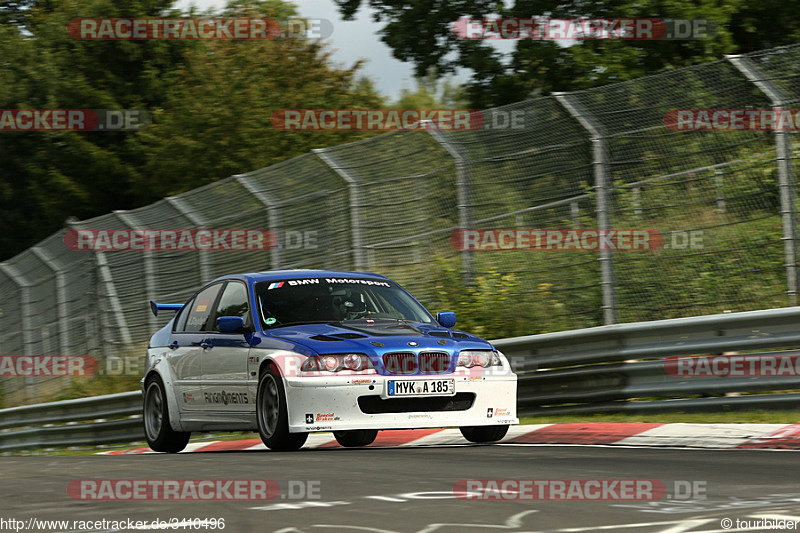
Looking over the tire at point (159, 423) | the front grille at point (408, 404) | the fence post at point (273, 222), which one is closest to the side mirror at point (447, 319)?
the front grille at point (408, 404)

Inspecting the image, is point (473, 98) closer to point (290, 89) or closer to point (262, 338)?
point (290, 89)

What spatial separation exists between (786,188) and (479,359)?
9.86 feet

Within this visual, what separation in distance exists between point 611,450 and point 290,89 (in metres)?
27.2

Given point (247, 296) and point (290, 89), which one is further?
point (290, 89)

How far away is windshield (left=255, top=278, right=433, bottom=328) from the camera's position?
9938 millimetres

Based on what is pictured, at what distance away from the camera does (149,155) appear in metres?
35.7

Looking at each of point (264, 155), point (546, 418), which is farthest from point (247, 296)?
point (264, 155)

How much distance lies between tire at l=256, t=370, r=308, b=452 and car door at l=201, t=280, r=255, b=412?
197 millimetres

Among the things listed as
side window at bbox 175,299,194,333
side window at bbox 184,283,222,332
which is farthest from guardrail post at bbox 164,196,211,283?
side window at bbox 184,283,222,332

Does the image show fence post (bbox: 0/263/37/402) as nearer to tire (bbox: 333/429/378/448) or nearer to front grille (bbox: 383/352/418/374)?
tire (bbox: 333/429/378/448)

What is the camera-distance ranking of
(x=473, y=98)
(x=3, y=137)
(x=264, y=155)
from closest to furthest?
1. (x=473, y=98)
2. (x=264, y=155)
3. (x=3, y=137)

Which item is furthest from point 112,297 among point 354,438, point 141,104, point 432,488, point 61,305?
point 141,104

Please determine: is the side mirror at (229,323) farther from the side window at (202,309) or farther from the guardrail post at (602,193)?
the guardrail post at (602,193)

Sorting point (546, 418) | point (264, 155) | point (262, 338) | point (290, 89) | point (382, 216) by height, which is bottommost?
point (546, 418)
